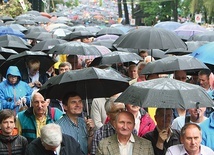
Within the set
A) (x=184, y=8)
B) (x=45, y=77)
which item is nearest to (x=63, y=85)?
(x=45, y=77)

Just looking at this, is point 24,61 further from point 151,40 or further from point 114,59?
point 151,40

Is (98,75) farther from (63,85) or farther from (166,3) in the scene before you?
(166,3)

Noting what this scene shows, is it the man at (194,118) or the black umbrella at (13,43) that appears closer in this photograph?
the man at (194,118)

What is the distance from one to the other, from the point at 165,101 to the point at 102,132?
45.9 inches

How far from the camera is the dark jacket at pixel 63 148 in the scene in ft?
20.8

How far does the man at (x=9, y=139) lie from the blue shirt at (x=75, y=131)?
0.51 metres

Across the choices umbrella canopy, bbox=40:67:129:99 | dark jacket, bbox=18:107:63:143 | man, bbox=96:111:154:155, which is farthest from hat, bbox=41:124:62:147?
dark jacket, bbox=18:107:63:143

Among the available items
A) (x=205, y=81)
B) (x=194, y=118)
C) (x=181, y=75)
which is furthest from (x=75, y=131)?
(x=181, y=75)

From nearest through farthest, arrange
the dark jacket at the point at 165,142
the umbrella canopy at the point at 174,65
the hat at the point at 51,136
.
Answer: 1. the hat at the point at 51,136
2. the dark jacket at the point at 165,142
3. the umbrella canopy at the point at 174,65

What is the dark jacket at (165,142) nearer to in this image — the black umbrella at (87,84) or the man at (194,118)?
the man at (194,118)

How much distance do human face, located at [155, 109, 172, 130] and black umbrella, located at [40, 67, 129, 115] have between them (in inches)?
38.4

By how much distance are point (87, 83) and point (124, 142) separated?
1.68 m

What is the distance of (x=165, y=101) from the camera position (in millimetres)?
5902

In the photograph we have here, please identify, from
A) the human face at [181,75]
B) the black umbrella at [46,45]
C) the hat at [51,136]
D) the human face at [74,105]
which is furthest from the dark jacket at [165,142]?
the black umbrella at [46,45]
